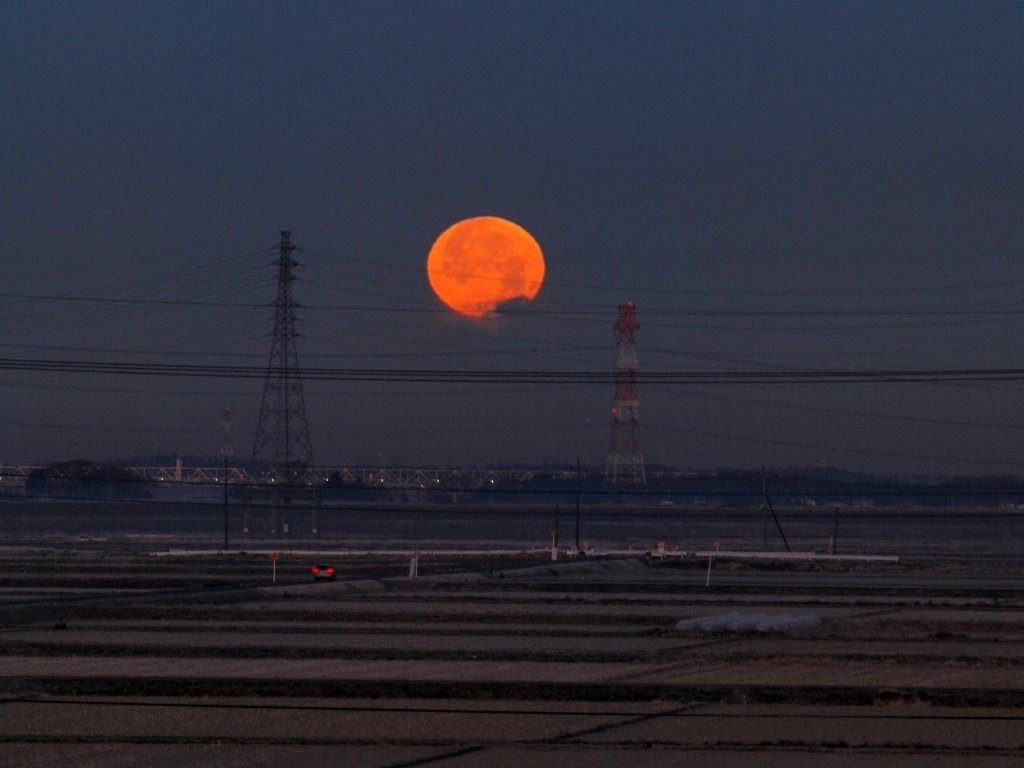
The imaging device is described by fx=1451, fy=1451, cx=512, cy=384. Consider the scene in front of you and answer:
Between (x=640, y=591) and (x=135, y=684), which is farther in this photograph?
(x=640, y=591)

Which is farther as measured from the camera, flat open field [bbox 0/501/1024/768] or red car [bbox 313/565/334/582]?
red car [bbox 313/565/334/582]

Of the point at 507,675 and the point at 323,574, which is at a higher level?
the point at 323,574

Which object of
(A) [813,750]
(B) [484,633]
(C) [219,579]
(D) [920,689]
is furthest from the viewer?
(C) [219,579]

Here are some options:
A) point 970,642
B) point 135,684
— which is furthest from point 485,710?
point 970,642

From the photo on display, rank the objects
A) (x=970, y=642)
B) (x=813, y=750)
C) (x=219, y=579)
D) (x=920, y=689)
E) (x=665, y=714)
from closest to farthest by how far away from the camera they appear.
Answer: (x=813, y=750)
(x=665, y=714)
(x=920, y=689)
(x=970, y=642)
(x=219, y=579)

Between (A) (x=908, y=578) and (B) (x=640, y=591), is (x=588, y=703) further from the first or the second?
(A) (x=908, y=578)

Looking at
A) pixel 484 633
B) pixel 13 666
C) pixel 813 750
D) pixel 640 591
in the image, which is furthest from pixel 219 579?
pixel 813 750

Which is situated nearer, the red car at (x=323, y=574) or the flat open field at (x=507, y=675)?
the flat open field at (x=507, y=675)

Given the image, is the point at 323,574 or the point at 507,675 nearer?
the point at 507,675
